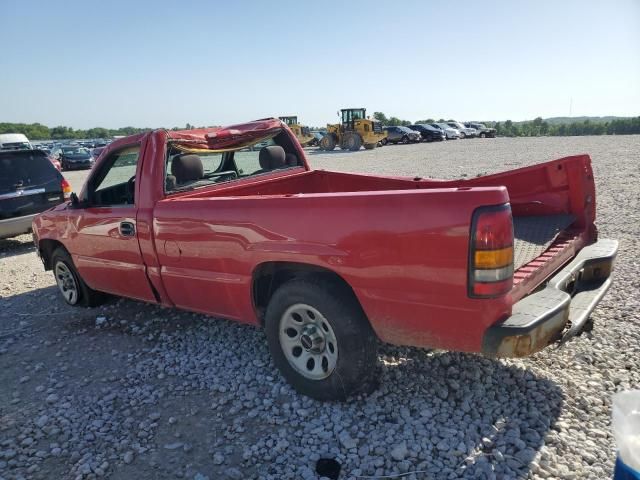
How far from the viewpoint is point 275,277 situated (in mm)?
3396

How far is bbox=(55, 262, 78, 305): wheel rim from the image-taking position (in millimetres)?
5259

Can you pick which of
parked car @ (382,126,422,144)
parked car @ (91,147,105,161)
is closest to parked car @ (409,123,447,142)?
parked car @ (382,126,422,144)

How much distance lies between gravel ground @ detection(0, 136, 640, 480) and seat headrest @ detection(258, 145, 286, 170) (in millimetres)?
1703

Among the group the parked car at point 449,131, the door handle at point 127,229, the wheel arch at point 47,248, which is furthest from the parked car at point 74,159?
the parked car at point 449,131

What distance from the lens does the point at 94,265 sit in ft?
15.5

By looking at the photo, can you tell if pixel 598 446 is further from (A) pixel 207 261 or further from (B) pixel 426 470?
(A) pixel 207 261

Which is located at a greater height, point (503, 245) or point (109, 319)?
point (503, 245)

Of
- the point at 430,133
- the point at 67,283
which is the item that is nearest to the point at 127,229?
the point at 67,283

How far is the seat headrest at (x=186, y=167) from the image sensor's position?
4039 millimetres

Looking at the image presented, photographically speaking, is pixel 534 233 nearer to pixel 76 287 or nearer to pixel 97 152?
pixel 76 287

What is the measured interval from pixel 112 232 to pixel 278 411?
2344 mm

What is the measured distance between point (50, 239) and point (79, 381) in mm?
2250

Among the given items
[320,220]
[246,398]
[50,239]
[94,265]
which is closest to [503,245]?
[320,220]

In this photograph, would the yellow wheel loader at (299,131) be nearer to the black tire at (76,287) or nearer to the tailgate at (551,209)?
the black tire at (76,287)
